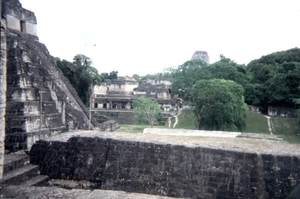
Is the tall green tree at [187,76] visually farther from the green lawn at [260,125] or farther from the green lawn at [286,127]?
the green lawn at [286,127]

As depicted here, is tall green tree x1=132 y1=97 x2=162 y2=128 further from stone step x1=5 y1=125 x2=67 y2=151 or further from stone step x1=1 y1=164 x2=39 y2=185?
stone step x1=1 y1=164 x2=39 y2=185

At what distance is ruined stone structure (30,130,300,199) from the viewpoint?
5875 millimetres

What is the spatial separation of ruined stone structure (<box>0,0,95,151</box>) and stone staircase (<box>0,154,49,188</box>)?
2.60 ft

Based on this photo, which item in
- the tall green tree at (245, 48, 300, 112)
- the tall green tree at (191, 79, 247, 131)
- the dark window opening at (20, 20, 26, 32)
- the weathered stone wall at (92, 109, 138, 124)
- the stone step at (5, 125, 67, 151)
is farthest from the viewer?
the weathered stone wall at (92, 109, 138, 124)

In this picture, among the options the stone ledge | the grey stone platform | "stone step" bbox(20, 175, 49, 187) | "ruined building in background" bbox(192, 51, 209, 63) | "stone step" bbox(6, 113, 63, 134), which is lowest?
"stone step" bbox(20, 175, 49, 187)

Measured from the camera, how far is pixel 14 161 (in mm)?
6496

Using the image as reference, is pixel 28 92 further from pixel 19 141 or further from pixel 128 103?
pixel 128 103

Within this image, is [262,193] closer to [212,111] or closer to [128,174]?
[128,174]

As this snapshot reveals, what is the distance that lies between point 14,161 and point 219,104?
1884 centimetres

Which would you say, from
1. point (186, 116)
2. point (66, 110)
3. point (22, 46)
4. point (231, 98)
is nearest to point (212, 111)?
point (231, 98)

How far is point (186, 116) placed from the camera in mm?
31922

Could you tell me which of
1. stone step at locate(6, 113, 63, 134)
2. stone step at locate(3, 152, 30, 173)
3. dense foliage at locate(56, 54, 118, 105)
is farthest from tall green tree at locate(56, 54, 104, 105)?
stone step at locate(3, 152, 30, 173)

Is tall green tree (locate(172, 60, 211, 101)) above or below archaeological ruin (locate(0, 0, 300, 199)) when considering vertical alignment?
above

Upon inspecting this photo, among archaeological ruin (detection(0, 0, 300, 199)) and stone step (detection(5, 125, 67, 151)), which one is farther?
stone step (detection(5, 125, 67, 151))
